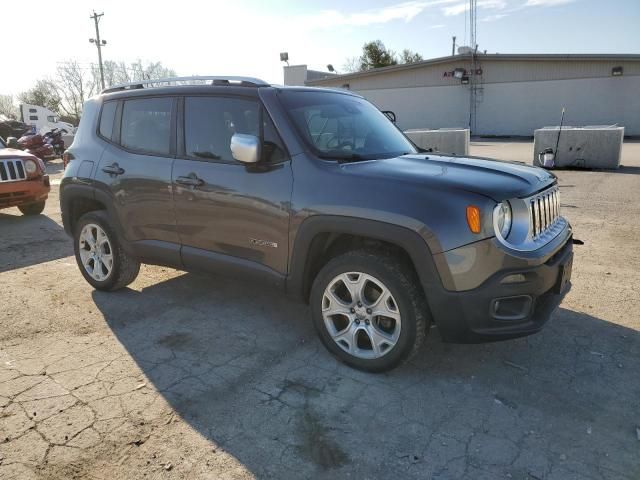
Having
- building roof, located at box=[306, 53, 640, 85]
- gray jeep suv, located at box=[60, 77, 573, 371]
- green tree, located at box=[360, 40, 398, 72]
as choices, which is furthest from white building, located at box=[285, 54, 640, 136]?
gray jeep suv, located at box=[60, 77, 573, 371]

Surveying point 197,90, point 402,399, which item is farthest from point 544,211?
point 197,90

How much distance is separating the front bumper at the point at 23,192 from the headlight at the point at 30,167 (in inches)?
5.9

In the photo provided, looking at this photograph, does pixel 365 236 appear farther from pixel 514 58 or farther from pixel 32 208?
pixel 514 58

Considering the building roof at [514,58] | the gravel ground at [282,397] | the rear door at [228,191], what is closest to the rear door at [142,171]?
the rear door at [228,191]

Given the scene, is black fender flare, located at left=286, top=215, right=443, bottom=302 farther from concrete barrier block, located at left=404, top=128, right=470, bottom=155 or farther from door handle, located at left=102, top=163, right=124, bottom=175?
concrete barrier block, located at left=404, top=128, right=470, bottom=155

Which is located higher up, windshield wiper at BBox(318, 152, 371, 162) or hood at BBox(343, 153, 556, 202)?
windshield wiper at BBox(318, 152, 371, 162)

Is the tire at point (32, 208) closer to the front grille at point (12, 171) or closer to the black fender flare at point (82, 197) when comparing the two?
the front grille at point (12, 171)

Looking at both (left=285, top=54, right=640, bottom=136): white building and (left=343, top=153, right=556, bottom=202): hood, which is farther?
(left=285, top=54, right=640, bottom=136): white building

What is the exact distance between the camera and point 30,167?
8.77m

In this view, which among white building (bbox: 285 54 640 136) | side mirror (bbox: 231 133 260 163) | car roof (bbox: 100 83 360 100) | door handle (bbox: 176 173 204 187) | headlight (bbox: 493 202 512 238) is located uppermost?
white building (bbox: 285 54 640 136)

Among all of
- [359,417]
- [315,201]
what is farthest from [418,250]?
[359,417]

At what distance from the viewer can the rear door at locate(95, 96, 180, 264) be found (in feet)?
13.8

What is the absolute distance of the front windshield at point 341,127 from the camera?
12.0ft

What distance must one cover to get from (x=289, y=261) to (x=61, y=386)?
Result: 1.66 metres
